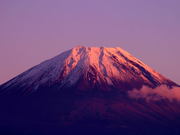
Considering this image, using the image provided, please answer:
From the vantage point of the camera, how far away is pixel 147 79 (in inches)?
7101

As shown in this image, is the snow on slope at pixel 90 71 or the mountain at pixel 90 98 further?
the snow on slope at pixel 90 71

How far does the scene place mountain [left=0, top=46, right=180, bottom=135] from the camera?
16288cm

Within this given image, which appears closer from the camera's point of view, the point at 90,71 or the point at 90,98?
the point at 90,98

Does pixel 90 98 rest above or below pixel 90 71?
below

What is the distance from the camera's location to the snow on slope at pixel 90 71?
584 feet

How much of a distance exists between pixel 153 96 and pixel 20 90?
37.9 meters

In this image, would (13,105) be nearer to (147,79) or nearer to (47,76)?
(47,76)

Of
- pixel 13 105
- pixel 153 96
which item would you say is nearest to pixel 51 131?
pixel 13 105

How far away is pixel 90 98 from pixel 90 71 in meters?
11.1

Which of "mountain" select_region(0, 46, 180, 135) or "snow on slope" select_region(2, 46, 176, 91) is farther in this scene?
"snow on slope" select_region(2, 46, 176, 91)

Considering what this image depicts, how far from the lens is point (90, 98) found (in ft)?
561

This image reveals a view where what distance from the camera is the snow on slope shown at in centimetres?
17786

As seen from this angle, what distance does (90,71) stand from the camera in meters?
179

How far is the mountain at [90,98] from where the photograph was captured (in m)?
163
